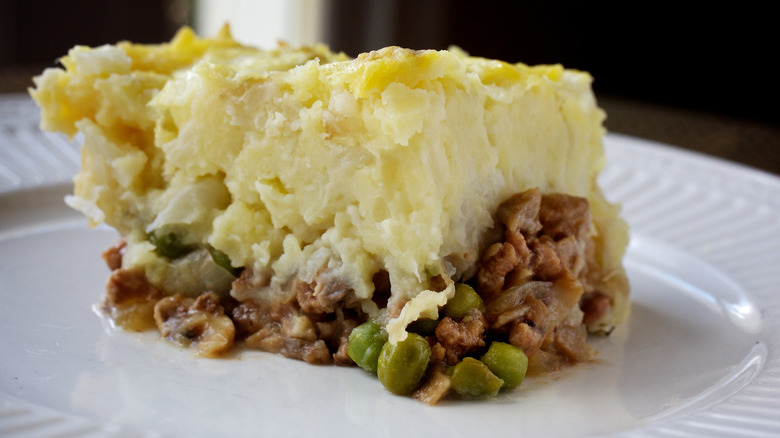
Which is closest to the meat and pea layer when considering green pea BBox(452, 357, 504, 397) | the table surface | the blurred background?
green pea BBox(452, 357, 504, 397)

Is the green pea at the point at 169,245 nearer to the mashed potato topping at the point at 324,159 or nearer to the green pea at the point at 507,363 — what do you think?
the mashed potato topping at the point at 324,159

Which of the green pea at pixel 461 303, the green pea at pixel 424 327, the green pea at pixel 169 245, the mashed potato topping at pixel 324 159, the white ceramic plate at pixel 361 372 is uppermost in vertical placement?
the mashed potato topping at pixel 324 159

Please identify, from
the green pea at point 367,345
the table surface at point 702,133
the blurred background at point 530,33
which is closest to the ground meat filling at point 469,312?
the green pea at point 367,345

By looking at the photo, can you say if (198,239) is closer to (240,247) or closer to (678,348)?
(240,247)

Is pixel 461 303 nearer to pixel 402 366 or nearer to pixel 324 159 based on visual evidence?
pixel 402 366

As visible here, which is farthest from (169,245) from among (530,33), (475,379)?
(530,33)

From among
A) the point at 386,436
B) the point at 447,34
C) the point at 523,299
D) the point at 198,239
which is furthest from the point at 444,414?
the point at 447,34
